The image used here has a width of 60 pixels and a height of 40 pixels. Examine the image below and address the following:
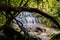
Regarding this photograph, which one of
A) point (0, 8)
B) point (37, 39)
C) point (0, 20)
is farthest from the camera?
point (0, 20)

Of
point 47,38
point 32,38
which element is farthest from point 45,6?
point 32,38

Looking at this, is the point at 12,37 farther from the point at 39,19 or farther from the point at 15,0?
the point at 39,19

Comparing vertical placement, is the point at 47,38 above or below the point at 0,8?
below

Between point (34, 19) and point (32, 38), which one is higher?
point (32, 38)

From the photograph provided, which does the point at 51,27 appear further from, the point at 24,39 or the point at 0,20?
the point at 24,39

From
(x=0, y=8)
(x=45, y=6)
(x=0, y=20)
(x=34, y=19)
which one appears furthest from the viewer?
(x=45, y=6)

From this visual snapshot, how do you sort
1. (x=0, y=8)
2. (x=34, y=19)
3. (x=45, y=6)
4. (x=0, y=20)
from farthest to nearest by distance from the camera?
(x=45, y=6) < (x=34, y=19) < (x=0, y=20) < (x=0, y=8)

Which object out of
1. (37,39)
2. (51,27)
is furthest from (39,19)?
(37,39)

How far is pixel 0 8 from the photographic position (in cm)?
305

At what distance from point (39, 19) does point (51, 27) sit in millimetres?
485

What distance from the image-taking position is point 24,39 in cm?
362

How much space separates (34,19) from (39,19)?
0.74 m

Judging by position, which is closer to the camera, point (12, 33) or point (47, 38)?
point (12, 33)

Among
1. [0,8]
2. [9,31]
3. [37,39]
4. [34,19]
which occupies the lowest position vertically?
[34,19]
